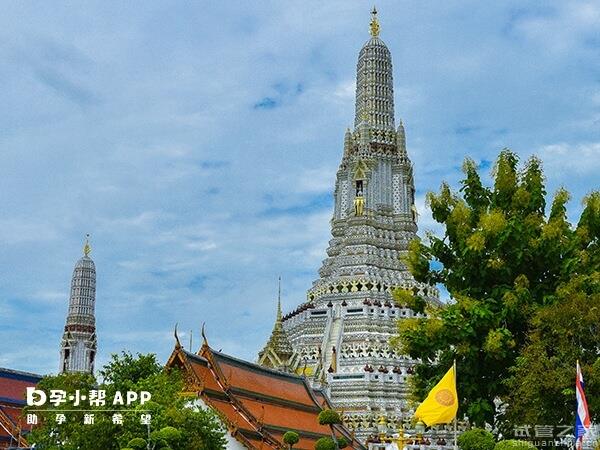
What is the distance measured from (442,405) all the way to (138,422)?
23.4 ft

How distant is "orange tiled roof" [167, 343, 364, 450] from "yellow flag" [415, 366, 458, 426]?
23.6 ft

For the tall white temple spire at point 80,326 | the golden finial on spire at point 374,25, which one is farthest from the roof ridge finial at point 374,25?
the tall white temple spire at point 80,326

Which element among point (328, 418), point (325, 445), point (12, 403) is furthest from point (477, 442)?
point (12, 403)

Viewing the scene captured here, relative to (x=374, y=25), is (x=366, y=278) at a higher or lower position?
lower

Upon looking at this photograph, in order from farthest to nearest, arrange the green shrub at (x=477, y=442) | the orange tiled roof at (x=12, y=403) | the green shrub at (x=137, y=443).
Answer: the orange tiled roof at (x=12, y=403)
the green shrub at (x=137, y=443)
the green shrub at (x=477, y=442)

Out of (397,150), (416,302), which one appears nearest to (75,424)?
(416,302)

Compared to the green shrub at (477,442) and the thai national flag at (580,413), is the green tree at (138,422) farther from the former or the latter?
the thai national flag at (580,413)

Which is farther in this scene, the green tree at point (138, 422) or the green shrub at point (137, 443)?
the green tree at point (138, 422)

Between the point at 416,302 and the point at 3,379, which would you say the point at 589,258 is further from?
the point at 3,379

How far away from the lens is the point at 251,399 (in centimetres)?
2762

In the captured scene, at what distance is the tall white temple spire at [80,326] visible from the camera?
259ft

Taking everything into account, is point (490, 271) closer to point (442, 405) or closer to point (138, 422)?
point (442, 405)

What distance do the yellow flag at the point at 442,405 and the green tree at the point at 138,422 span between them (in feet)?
17.9

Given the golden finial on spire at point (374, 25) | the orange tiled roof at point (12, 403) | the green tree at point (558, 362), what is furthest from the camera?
the golden finial on spire at point (374, 25)
